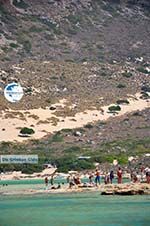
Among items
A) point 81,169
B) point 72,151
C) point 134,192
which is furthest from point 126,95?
point 134,192

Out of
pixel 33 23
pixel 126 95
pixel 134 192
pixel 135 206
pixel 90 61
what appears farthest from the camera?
pixel 33 23

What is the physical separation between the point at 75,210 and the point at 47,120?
40.4m

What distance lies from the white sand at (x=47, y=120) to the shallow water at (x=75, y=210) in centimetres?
2987

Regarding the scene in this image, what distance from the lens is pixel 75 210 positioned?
23.7m

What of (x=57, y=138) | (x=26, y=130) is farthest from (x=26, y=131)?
(x=57, y=138)

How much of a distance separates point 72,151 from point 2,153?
179 inches

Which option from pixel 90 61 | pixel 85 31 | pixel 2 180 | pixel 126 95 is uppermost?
pixel 85 31

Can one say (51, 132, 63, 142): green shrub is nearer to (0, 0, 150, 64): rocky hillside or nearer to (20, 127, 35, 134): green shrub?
(20, 127, 35, 134): green shrub

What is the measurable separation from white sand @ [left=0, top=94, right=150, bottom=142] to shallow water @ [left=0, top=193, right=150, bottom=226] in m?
29.9

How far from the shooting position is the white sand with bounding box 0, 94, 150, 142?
59.8m

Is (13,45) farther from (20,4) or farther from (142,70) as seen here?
(142,70)

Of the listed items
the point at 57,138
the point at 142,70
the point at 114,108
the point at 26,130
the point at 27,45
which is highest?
the point at 27,45

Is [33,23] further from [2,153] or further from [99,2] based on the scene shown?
[2,153]

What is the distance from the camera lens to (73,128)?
62625 mm
